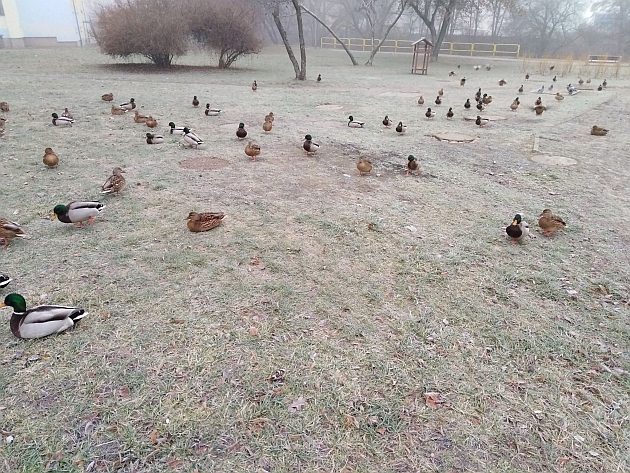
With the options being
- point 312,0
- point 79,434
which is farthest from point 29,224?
point 312,0

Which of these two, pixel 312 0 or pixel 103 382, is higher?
pixel 312 0

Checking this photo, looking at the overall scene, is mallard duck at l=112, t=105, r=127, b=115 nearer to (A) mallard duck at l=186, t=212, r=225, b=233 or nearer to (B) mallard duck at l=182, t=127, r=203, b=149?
(B) mallard duck at l=182, t=127, r=203, b=149

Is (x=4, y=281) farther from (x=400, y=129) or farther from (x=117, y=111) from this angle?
(x=117, y=111)

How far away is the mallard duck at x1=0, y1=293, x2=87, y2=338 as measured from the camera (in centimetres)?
263

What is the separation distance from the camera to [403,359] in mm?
2637

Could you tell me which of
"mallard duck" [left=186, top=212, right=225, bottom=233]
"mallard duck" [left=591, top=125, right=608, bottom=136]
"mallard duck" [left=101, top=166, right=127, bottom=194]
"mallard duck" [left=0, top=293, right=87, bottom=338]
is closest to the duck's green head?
"mallard duck" [left=0, top=293, right=87, bottom=338]

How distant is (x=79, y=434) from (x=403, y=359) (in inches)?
70.9

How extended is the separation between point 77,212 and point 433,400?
3473 millimetres

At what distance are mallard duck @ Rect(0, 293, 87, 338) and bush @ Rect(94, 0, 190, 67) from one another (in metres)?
18.5

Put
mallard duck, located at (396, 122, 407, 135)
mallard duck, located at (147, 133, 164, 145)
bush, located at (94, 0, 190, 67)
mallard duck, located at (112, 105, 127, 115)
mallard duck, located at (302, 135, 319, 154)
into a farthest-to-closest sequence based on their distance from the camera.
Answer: bush, located at (94, 0, 190, 67) < mallard duck, located at (112, 105, 127, 115) < mallard duck, located at (396, 122, 407, 135) < mallard duck, located at (147, 133, 164, 145) < mallard duck, located at (302, 135, 319, 154)

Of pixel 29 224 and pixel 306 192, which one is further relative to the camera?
pixel 306 192

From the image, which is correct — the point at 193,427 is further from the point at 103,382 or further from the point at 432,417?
the point at 432,417

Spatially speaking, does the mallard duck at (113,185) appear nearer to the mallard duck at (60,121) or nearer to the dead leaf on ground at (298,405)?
the dead leaf on ground at (298,405)

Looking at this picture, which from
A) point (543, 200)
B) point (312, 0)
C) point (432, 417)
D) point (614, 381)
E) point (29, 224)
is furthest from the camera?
point (312, 0)
